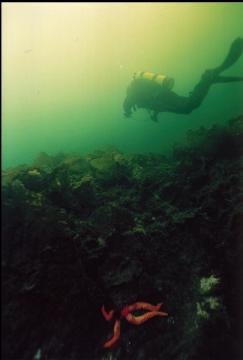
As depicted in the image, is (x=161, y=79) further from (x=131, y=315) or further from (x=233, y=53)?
(x=131, y=315)

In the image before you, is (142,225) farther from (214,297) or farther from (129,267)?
(214,297)

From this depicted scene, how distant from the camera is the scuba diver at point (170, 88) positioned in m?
11.8

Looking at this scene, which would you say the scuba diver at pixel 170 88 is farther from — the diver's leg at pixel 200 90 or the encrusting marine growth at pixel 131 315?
the encrusting marine growth at pixel 131 315

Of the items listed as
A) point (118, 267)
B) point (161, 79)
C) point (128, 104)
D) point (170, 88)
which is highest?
point (161, 79)

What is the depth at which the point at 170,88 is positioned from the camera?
1197 cm

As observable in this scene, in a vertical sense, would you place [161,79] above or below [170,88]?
above

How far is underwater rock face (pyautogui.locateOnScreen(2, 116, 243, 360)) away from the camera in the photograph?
309cm

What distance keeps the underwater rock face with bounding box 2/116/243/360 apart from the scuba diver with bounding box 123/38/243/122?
730cm

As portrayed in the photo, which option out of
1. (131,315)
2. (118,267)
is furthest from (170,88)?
(131,315)

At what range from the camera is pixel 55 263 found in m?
3.31

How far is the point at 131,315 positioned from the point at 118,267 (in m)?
0.61

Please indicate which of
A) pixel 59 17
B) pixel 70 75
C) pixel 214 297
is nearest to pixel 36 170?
pixel 214 297

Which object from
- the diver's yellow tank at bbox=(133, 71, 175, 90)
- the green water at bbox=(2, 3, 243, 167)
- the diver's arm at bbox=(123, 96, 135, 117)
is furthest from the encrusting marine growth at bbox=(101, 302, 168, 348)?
the green water at bbox=(2, 3, 243, 167)

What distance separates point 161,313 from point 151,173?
333cm
